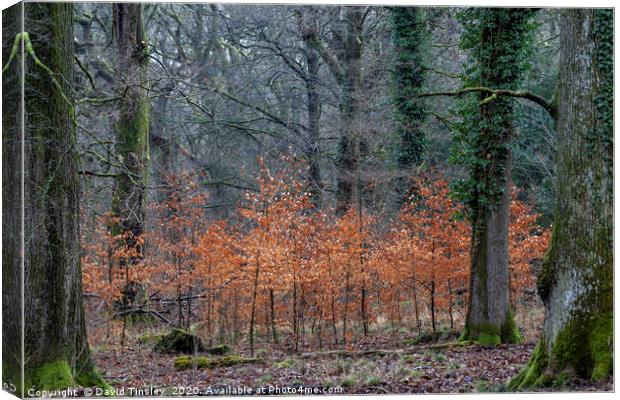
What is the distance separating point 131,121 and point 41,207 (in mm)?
4908

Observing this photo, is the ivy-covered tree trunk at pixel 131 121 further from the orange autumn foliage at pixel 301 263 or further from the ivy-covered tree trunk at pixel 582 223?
the ivy-covered tree trunk at pixel 582 223

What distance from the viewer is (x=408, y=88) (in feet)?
39.9

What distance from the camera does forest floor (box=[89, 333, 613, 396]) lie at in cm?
800

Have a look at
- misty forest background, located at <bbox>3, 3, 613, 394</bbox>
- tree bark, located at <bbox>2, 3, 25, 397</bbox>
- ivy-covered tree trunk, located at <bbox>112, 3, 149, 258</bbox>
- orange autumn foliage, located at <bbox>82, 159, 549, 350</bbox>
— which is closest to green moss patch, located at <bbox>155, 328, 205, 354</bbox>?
misty forest background, located at <bbox>3, 3, 613, 394</bbox>

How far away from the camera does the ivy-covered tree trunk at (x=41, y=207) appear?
Answer: 7.30 m

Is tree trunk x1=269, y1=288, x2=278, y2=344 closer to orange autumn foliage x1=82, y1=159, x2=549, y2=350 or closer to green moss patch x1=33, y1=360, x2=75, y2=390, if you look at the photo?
orange autumn foliage x1=82, y1=159, x2=549, y2=350

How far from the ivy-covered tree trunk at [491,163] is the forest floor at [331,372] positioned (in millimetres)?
1015

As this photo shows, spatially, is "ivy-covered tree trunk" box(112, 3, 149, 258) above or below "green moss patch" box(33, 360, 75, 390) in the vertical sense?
above

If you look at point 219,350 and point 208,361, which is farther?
point 219,350

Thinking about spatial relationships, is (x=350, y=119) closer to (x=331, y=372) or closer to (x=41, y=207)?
(x=331, y=372)

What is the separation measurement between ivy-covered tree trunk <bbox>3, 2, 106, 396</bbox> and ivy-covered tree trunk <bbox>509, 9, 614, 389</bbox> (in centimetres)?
477

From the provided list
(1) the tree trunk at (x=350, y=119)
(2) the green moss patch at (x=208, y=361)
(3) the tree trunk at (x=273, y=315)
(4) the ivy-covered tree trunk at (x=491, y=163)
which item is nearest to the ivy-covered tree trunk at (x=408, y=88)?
(1) the tree trunk at (x=350, y=119)

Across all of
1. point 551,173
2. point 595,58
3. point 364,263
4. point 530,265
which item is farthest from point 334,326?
point 595,58

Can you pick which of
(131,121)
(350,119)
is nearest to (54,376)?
(131,121)
